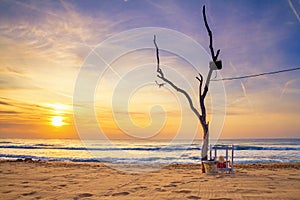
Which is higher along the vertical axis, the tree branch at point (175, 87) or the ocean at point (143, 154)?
the tree branch at point (175, 87)

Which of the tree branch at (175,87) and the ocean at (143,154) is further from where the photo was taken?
the ocean at (143,154)

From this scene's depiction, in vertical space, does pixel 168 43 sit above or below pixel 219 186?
above

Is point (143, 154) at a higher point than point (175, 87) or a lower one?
lower

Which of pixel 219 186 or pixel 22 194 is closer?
pixel 22 194

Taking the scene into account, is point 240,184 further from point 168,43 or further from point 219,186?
point 168,43

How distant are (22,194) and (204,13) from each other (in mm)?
8985

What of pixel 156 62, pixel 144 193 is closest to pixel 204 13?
pixel 156 62

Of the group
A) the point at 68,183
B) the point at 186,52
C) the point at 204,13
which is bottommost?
the point at 68,183

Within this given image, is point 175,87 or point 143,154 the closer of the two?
point 175,87

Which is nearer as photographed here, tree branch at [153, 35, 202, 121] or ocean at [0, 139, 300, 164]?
tree branch at [153, 35, 202, 121]

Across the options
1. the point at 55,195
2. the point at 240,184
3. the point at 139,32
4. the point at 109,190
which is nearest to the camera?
the point at 55,195

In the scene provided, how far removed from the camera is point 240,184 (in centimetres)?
816

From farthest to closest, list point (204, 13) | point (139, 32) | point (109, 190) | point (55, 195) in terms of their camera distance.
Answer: point (139, 32) → point (204, 13) → point (109, 190) → point (55, 195)

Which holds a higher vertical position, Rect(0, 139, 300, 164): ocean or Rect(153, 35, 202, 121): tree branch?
Rect(153, 35, 202, 121): tree branch
